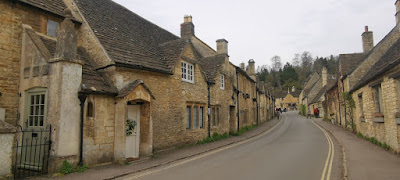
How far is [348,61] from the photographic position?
24.7 meters

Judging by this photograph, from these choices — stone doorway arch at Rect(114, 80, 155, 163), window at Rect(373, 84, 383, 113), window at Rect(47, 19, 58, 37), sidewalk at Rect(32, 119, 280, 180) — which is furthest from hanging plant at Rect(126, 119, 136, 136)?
window at Rect(373, 84, 383, 113)

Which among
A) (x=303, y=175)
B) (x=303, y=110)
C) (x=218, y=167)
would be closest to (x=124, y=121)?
(x=218, y=167)

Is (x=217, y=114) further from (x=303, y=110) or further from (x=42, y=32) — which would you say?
(x=303, y=110)

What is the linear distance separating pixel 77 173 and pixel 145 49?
25.7 ft

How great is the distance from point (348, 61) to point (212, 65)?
13073mm

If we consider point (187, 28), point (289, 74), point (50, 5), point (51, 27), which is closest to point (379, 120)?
point (51, 27)

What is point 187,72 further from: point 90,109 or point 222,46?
point 222,46

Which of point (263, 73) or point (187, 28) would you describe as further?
point (263, 73)

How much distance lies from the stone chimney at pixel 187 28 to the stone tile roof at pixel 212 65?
395 cm

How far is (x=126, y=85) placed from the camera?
11766mm

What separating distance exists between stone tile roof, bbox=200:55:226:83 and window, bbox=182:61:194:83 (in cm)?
232

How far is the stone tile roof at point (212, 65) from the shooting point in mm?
20275

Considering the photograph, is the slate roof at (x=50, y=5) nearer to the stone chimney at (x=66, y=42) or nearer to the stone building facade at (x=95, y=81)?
the stone building facade at (x=95, y=81)

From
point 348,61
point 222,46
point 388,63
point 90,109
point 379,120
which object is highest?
point 222,46
